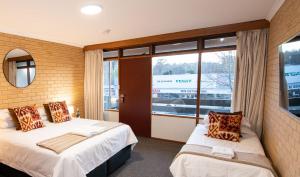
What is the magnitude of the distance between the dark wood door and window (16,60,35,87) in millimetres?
1858

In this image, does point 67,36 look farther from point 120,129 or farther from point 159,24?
point 120,129

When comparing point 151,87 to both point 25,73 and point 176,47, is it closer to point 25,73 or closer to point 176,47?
point 176,47

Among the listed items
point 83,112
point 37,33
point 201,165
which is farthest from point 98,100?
point 201,165

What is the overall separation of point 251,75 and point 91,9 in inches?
105

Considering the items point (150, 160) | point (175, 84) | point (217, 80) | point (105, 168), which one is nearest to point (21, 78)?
point (105, 168)

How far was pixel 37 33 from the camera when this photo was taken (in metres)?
3.29

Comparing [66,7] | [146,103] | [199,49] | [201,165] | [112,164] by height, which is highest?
[66,7]

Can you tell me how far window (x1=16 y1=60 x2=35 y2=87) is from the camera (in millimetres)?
3262

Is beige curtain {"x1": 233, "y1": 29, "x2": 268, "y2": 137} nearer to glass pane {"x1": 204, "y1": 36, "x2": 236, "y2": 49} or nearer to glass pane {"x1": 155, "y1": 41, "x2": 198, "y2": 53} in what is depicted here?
glass pane {"x1": 204, "y1": 36, "x2": 236, "y2": 49}

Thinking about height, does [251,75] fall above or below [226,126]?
above

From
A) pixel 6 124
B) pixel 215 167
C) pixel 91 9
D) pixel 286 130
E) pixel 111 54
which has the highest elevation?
pixel 91 9

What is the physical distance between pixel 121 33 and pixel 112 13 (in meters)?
1.03

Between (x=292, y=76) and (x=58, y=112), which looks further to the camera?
(x=58, y=112)

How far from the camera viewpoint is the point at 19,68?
3.29 meters
